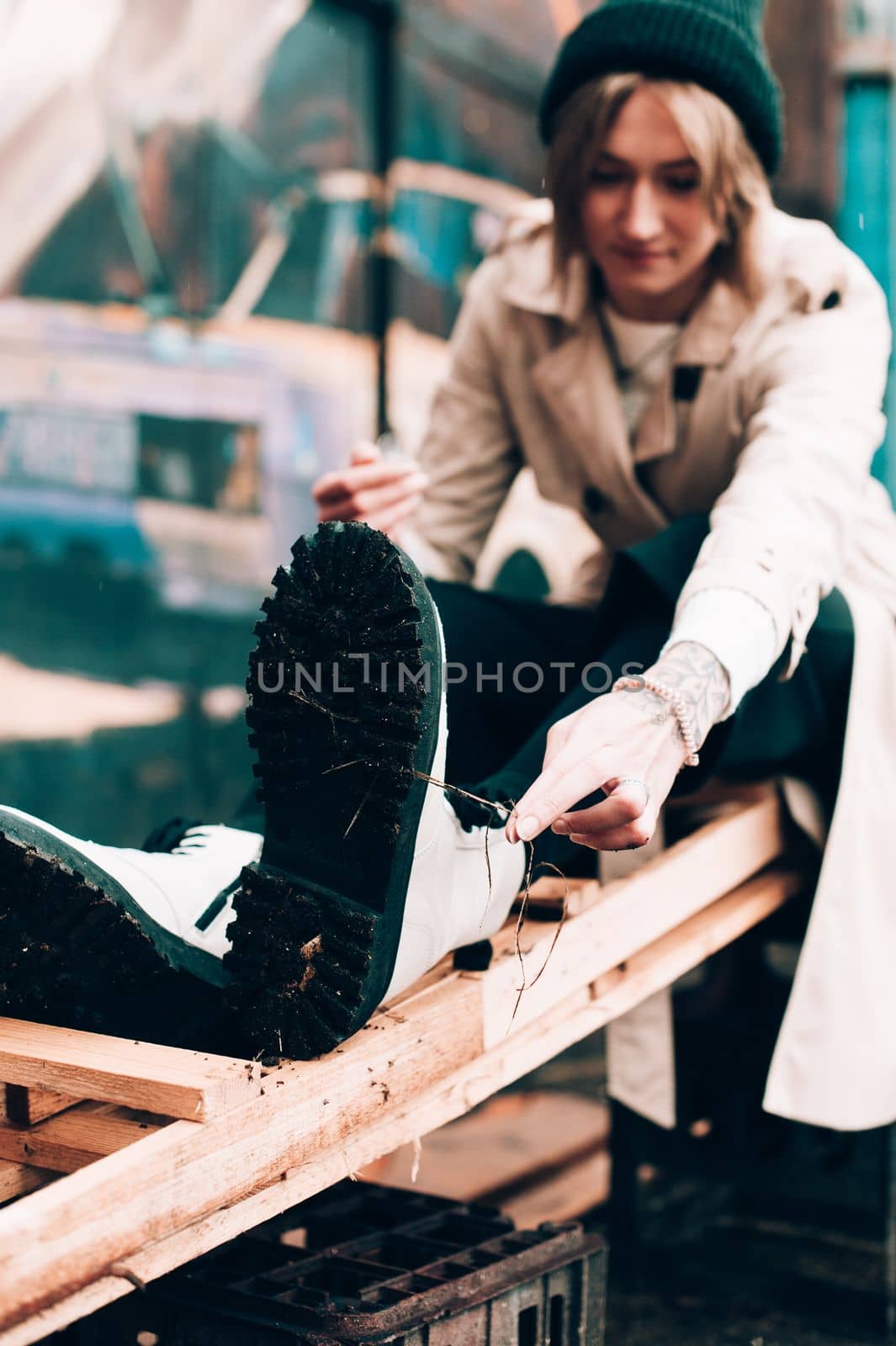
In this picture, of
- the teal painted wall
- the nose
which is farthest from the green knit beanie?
the teal painted wall

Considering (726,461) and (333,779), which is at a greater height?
(726,461)

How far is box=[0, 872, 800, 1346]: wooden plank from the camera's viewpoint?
3.68ft

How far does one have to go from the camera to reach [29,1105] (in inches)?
58.0

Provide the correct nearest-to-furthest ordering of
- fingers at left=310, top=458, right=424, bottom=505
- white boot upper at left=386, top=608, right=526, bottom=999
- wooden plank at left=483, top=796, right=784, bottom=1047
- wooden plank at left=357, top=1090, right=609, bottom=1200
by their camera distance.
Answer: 1. white boot upper at left=386, top=608, right=526, bottom=999
2. wooden plank at left=483, top=796, right=784, bottom=1047
3. fingers at left=310, top=458, right=424, bottom=505
4. wooden plank at left=357, top=1090, right=609, bottom=1200

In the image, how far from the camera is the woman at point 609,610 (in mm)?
1375

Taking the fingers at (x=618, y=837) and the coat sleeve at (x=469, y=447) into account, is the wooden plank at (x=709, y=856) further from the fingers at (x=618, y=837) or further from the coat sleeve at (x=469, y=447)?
the coat sleeve at (x=469, y=447)

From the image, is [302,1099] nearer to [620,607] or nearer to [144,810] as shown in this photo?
[620,607]

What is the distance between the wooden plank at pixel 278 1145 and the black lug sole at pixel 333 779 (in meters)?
0.07

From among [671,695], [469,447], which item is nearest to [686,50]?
[469,447]

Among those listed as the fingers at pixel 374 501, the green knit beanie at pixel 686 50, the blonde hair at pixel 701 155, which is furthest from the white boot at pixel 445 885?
the green knit beanie at pixel 686 50

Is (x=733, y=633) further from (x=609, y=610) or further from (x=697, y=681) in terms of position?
(x=609, y=610)

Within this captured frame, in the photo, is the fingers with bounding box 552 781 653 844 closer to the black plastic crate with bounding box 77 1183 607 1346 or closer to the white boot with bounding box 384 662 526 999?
the white boot with bounding box 384 662 526 999

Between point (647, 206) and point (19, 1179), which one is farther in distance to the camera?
point (647, 206)

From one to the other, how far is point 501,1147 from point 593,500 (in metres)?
1.36
